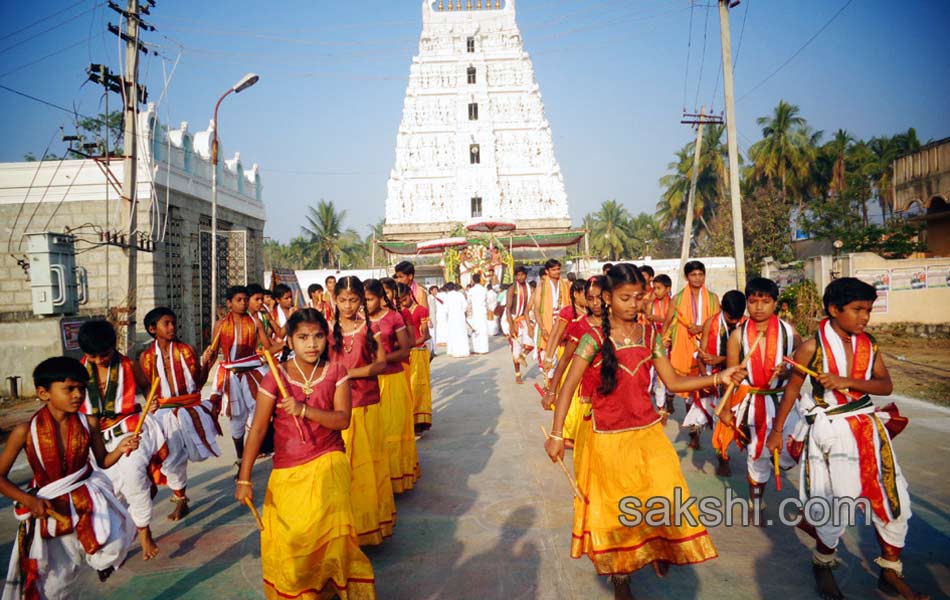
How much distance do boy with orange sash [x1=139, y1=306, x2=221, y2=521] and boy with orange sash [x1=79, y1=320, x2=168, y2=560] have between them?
1.46 feet

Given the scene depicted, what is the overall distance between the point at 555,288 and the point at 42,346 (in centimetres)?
953

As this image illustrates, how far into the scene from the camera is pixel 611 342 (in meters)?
3.29

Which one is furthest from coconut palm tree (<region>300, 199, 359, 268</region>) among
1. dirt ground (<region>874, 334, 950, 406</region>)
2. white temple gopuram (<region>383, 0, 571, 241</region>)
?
dirt ground (<region>874, 334, 950, 406</region>)

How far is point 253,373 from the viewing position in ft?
19.8

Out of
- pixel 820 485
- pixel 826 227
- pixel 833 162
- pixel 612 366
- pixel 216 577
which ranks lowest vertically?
pixel 216 577

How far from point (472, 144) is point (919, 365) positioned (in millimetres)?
27662

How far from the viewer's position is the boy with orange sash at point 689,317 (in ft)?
21.7

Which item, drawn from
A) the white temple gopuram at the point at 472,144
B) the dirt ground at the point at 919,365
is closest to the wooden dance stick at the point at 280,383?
the dirt ground at the point at 919,365

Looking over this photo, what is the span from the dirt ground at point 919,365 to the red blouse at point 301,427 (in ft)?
28.1

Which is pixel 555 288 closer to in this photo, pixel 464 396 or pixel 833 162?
pixel 464 396

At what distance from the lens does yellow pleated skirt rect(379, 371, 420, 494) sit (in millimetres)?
4848

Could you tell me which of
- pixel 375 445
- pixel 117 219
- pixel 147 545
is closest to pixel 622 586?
pixel 375 445

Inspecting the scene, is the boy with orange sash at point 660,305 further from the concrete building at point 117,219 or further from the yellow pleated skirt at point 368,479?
the concrete building at point 117,219

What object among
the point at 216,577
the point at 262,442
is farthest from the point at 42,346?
the point at 262,442
